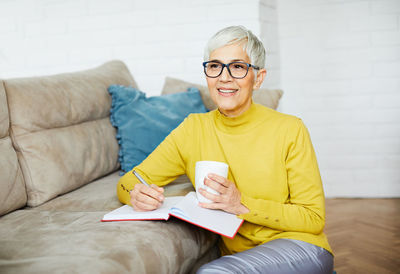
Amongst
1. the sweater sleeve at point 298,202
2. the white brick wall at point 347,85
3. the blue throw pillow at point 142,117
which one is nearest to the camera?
the sweater sleeve at point 298,202

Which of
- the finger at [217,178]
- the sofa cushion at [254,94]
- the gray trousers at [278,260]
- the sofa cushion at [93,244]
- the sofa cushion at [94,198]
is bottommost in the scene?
the gray trousers at [278,260]

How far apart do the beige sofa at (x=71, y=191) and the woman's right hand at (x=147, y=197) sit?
54 millimetres

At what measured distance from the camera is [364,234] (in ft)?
7.84

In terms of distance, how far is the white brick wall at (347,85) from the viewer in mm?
2934

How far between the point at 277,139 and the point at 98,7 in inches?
80.0

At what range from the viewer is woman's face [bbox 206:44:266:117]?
1.37m

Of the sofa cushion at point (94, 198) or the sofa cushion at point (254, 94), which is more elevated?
the sofa cushion at point (254, 94)

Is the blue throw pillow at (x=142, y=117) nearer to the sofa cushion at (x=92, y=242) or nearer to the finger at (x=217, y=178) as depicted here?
the sofa cushion at (x=92, y=242)

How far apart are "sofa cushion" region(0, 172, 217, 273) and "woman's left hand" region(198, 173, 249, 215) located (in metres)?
0.18

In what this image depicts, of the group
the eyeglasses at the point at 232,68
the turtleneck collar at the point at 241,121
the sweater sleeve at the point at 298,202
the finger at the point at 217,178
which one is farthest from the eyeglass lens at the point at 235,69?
the finger at the point at 217,178

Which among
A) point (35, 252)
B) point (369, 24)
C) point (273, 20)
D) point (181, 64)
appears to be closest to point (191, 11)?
point (181, 64)

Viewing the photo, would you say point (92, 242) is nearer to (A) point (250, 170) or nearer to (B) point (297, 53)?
(A) point (250, 170)

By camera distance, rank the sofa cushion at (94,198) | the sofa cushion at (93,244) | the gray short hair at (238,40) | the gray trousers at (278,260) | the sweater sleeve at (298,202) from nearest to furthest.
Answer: the sofa cushion at (93,244)
the gray trousers at (278,260)
the sweater sleeve at (298,202)
the gray short hair at (238,40)
the sofa cushion at (94,198)

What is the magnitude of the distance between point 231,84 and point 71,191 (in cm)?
92
